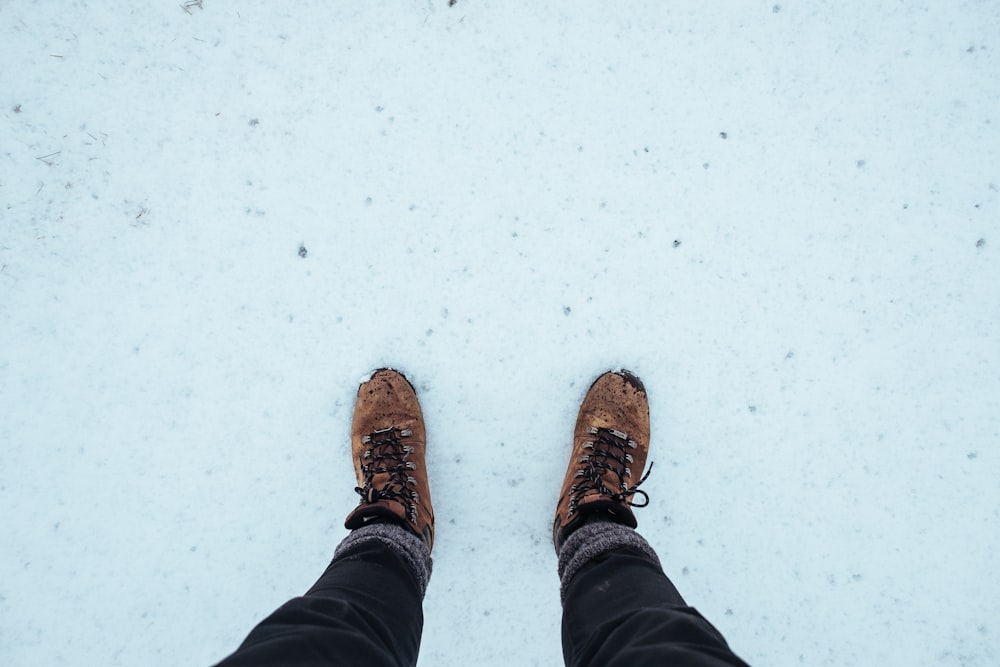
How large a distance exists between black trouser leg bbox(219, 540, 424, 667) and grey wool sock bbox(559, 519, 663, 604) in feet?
1.72

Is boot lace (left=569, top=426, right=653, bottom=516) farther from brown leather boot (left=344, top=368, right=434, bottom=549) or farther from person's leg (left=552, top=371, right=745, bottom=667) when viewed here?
brown leather boot (left=344, top=368, right=434, bottom=549)

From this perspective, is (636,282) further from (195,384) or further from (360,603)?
(195,384)

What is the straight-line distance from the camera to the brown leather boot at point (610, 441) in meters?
2.12

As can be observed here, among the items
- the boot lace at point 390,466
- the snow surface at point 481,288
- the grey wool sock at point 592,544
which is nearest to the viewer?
the grey wool sock at point 592,544

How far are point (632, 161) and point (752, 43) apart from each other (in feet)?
2.42

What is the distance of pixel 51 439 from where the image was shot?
2223mm

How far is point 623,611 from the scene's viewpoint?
60.1 inches

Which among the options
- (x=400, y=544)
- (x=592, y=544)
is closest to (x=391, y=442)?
(x=400, y=544)

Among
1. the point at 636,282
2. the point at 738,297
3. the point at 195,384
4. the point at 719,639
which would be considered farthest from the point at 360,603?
the point at 738,297

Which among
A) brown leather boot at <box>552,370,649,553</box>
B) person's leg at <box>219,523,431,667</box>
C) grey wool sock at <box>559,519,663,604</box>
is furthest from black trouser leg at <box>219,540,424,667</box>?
brown leather boot at <box>552,370,649,553</box>

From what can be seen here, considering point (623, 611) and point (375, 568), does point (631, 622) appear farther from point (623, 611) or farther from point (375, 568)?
point (375, 568)

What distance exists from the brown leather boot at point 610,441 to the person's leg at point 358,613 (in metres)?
0.65

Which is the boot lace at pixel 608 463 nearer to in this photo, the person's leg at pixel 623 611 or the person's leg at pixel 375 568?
the person's leg at pixel 623 611

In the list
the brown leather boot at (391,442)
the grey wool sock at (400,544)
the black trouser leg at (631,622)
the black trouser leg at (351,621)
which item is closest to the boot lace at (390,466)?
the brown leather boot at (391,442)
